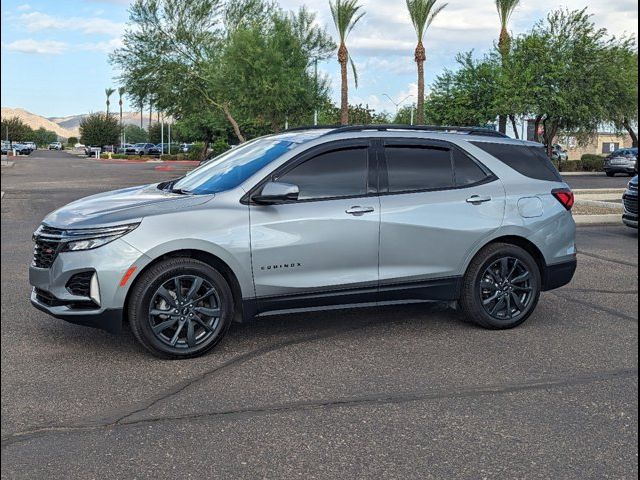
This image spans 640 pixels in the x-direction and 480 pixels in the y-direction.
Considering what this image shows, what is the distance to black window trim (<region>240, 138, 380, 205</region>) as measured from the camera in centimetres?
561

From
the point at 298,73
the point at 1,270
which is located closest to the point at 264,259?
the point at 1,270

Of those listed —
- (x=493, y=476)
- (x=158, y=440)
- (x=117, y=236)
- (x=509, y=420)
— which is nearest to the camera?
(x=493, y=476)

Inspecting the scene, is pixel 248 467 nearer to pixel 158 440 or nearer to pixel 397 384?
pixel 158 440

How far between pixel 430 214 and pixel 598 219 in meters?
10.8

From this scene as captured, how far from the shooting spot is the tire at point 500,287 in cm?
625

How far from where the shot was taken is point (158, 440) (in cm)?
394

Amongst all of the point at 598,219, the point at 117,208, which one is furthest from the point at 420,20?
the point at 117,208

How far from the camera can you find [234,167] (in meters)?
6.11

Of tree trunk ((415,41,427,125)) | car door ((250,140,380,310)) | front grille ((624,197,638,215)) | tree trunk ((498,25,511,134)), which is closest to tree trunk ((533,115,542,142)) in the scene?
tree trunk ((498,25,511,134))

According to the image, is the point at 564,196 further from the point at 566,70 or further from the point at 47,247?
the point at 566,70

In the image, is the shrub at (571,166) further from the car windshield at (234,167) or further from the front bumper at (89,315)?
the front bumper at (89,315)

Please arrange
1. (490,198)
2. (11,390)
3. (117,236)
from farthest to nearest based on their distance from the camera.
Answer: (490,198) → (117,236) → (11,390)

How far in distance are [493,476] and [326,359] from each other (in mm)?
2100

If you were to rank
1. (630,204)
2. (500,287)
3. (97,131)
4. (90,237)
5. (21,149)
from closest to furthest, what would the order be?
(90,237) < (500,287) < (630,204) < (21,149) < (97,131)
